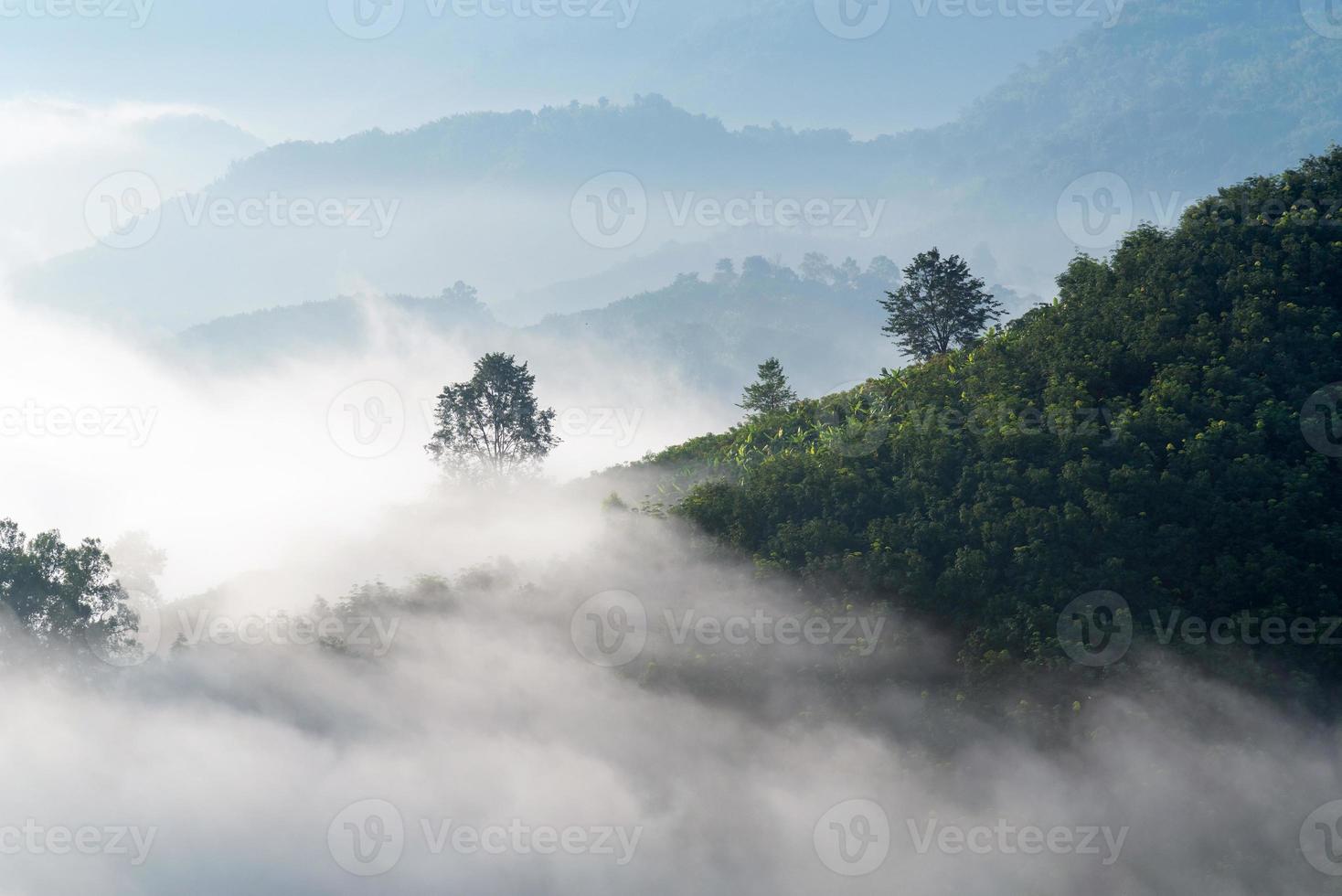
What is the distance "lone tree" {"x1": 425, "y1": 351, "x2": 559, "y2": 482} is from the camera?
192 ft

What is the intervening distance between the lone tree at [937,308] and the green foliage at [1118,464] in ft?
24.7

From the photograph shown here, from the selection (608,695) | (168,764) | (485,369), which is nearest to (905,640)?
(608,695)

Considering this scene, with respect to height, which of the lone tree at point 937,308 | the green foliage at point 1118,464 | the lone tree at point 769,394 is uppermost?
the lone tree at point 937,308

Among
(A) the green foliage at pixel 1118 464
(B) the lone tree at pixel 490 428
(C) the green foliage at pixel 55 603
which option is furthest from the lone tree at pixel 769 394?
(C) the green foliage at pixel 55 603

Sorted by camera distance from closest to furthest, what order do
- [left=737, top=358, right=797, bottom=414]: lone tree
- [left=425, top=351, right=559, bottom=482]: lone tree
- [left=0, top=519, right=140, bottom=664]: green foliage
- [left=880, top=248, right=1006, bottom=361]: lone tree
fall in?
[left=0, top=519, right=140, bottom=664]: green foliage, [left=880, top=248, right=1006, bottom=361]: lone tree, [left=737, top=358, right=797, bottom=414]: lone tree, [left=425, top=351, right=559, bottom=482]: lone tree

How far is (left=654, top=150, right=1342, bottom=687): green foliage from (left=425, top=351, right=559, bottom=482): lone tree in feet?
64.3

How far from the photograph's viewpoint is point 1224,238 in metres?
38.2

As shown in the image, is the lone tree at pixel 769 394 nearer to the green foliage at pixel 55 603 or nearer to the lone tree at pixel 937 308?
the lone tree at pixel 937 308

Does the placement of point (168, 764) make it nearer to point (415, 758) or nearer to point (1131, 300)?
point (415, 758)

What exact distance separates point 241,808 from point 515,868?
1019 centimetres

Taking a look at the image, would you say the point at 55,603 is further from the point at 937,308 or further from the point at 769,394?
the point at 937,308

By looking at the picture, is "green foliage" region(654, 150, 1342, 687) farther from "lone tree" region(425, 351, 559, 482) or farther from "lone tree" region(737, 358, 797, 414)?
"lone tree" region(425, 351, 559, 482)

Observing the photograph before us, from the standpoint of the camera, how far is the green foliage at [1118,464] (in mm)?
29938

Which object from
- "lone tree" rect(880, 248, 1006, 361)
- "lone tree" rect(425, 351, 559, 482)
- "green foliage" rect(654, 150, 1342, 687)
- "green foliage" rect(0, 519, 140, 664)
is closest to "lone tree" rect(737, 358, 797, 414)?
"lone tree" rect(880, 248, 1006, 361)
